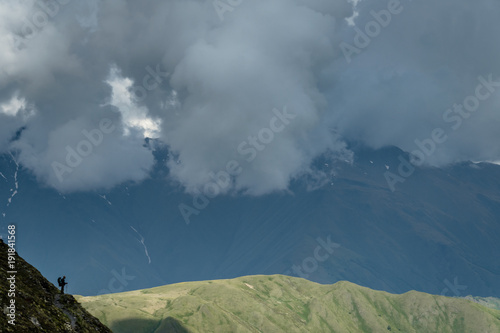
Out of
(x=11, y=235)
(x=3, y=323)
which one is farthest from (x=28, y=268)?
(x=3, y=323)

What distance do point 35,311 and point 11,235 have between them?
393 inches

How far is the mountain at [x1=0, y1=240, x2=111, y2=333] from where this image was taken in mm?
55938

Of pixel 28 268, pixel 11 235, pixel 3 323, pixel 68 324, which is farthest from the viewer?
pixel 28 268

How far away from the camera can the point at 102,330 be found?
8038 cm

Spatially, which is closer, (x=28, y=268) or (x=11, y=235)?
(x=11, y=235)

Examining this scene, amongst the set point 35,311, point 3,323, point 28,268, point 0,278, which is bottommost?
point 3,323

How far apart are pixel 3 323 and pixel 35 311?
33.5ft

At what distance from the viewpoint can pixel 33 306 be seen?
207 feet

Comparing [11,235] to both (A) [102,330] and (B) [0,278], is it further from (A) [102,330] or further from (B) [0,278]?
(A) [102,330]

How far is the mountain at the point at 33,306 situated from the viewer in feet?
184

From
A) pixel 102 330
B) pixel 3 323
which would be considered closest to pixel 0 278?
pixel 3 323

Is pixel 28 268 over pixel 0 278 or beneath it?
over

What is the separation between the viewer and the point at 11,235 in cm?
6022

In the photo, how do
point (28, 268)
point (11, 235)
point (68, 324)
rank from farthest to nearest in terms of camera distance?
point (28, 268)
point (68, 324)
point (11, 235)
